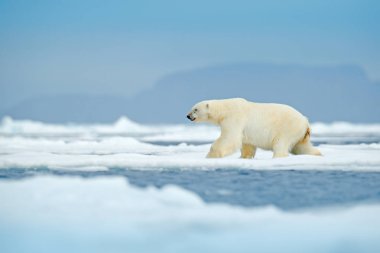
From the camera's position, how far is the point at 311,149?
10344 millimetres

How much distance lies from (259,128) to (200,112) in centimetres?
110

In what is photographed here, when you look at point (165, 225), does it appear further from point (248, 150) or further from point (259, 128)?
point (248, 150)

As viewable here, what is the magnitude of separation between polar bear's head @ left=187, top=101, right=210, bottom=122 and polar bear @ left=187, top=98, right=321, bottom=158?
2 cm

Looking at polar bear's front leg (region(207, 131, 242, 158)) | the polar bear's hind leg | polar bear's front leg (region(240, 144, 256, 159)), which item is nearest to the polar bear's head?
polar bear's front leg (region(207, 131, 242, 158))

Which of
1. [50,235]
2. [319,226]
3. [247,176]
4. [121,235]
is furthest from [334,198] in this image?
[50,235]

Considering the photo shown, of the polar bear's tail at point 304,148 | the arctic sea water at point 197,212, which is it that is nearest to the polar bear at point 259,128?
the polar bear's tail at point 304,148

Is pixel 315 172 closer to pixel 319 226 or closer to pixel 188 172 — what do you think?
pixel 188 172

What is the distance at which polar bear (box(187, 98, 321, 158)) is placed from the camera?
992cm

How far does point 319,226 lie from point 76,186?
2613mm

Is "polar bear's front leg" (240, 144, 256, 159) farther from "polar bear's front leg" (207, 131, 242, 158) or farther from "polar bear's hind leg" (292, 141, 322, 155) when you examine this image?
"polar bear's hind leg" (292, 141, 322, 155)

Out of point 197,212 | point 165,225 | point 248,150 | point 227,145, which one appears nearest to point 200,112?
point 227,145

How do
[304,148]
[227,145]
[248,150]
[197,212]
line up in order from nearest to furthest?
[197,212]
[227,145]
[304,148]
[248,150]

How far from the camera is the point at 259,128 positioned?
10.0m

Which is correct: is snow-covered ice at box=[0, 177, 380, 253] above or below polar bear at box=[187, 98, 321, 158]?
below
